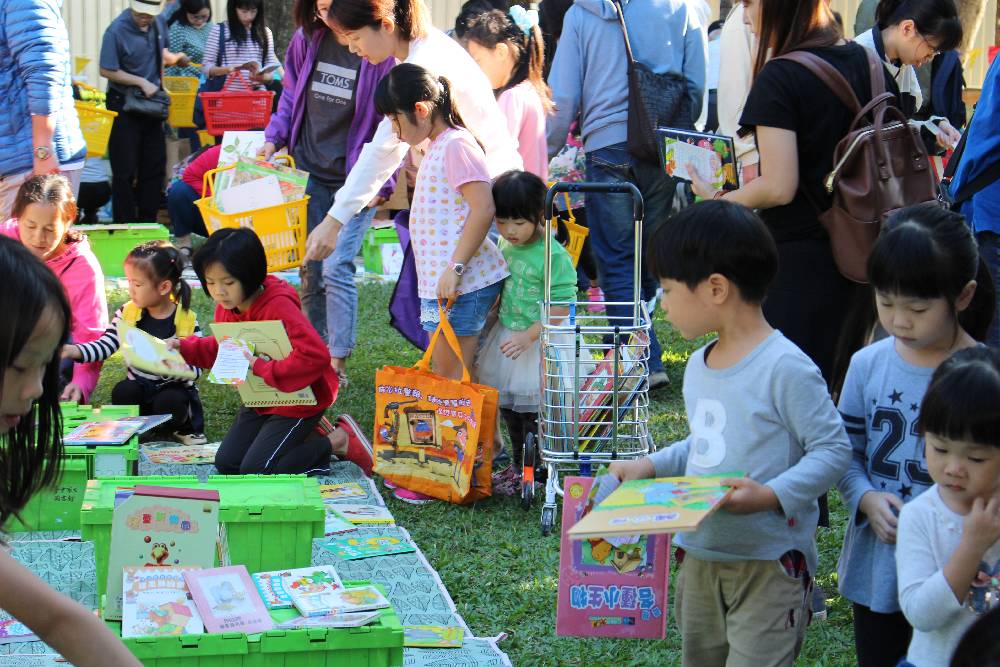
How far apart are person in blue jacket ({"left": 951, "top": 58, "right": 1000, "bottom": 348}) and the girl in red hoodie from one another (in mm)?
2791

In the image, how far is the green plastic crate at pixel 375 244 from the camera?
33.3ft

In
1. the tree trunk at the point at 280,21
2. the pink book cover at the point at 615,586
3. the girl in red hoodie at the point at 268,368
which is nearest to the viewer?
the pink book cover at the point at 615,586

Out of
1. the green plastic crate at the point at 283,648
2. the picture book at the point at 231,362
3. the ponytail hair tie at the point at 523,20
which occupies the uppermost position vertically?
the ponytail hair tie at the point at 523,20

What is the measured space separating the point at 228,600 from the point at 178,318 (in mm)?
3086

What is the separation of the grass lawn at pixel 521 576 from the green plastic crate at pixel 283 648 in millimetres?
580

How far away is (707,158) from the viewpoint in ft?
13.4

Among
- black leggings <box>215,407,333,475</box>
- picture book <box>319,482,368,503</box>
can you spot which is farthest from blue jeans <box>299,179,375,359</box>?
picture book <box>319,482,368,503</box>

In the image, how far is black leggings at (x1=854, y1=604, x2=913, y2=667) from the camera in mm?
2676

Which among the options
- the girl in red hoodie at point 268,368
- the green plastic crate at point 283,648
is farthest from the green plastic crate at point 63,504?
the green plastic crate at point 283,648

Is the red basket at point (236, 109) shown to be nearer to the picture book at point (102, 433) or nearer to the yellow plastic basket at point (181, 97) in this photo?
the yellow plastic basket at point (181, 97)

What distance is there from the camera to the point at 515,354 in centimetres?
517

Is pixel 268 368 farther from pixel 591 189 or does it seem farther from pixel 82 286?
pixel 591 189

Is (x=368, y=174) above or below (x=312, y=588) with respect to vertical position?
above

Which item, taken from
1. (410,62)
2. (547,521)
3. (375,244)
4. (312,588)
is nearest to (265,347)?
(410,62)
